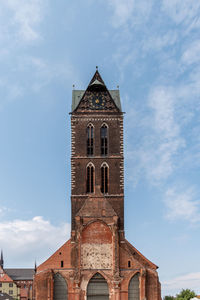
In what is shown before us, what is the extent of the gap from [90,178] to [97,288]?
430 inches

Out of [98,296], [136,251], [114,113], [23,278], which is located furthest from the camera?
[23,278]

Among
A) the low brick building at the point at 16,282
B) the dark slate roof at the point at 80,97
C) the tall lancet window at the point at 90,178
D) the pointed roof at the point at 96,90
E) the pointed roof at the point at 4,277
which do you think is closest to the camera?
the tall lancet window at the point at 90,178

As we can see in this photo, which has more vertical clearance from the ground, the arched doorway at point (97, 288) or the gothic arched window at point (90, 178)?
the gothic arched window at point (90, 178)

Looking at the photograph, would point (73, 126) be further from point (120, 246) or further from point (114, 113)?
point (120, 246)

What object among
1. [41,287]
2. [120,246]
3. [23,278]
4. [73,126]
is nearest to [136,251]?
[120,246]

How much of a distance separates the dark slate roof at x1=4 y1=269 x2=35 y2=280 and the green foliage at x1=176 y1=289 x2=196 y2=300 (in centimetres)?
6282

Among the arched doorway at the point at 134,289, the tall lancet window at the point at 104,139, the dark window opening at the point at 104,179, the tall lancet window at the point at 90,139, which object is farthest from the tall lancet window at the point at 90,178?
the arched doorway at the point at 134,289

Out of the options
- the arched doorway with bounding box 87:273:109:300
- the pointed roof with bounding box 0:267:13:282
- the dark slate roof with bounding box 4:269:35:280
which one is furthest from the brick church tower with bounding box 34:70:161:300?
the dark slate roof with bounding box 4:269:35:280

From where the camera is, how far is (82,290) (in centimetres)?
3834

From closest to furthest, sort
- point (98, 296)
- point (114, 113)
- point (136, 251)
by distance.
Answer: point (98, 296) → point (136, 251) → point (114, 113)

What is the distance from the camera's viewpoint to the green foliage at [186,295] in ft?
204

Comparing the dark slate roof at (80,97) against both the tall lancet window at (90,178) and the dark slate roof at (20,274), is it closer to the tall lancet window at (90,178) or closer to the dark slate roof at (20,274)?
the tall lancet window at (90,178)

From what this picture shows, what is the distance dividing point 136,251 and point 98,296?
6.33 m

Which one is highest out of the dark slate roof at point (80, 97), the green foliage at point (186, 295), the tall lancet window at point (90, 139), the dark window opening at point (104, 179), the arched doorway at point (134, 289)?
the dark slate roof at point (80, 97)
